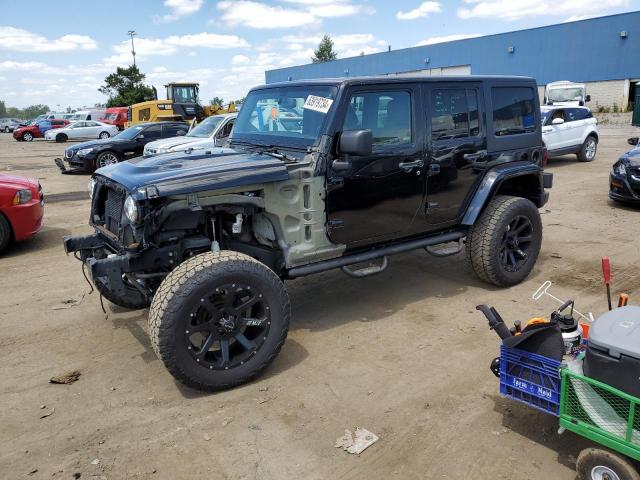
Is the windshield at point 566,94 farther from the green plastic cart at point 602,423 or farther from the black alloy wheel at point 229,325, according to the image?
the green plastic cart at point 602,423

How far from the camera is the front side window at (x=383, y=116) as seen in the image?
4.21 metres

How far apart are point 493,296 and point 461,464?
258 centimetres

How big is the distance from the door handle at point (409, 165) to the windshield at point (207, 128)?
853 centimetres

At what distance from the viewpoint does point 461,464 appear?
9.23 feet

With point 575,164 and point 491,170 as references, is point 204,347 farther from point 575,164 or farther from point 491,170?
point 575,164

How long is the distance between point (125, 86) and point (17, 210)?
53.7 meters

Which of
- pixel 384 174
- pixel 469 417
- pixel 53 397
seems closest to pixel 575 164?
pixel 384 174

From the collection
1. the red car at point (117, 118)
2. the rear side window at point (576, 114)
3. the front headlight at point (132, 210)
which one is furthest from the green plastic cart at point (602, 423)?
the red car at point (117, 118)

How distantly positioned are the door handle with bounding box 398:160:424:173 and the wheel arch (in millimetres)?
849

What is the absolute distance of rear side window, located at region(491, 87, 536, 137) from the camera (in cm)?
524

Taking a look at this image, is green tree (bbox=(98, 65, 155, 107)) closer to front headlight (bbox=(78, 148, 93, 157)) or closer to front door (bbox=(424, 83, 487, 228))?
front headlight (bbox=(78, 148, 93, 157))

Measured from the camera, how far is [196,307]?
3.37m

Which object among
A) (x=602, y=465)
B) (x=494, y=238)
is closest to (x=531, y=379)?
(x=602, y=465)

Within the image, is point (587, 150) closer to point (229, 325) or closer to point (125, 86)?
point (229, 325)
